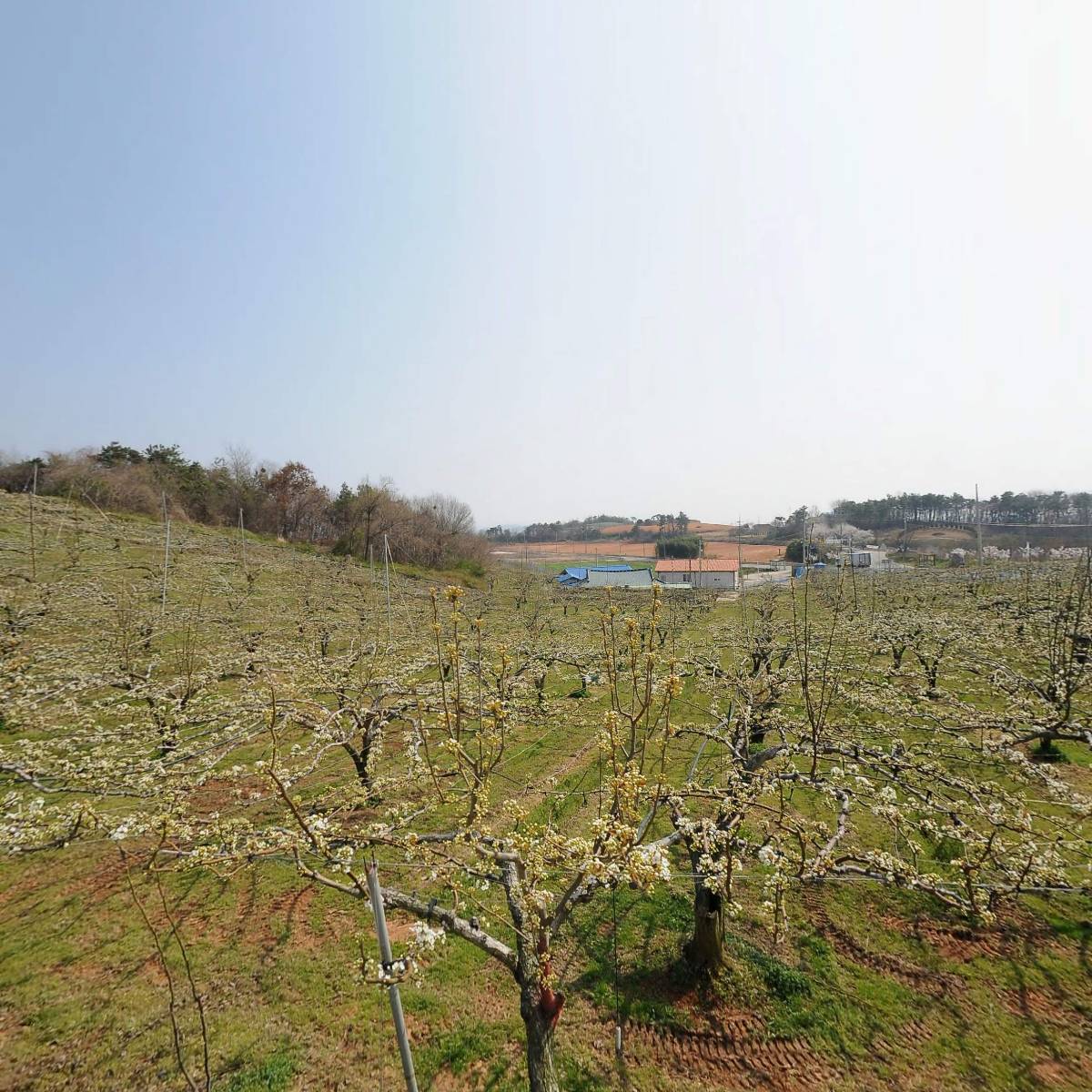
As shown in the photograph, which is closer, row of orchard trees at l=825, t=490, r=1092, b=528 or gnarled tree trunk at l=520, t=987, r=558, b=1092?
gnarled tree trunk at l=520, t=987, r=558, b=1092

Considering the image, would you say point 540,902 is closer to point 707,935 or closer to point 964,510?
point 707,935

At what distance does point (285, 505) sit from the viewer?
47.8 m

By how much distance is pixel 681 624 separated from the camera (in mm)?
22359

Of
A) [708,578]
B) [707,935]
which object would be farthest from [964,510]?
[707,935]

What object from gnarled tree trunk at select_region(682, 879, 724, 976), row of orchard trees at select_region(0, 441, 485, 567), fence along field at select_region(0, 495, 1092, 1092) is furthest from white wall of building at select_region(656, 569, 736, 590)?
gnarled tree trunk at select_region(682, 879, 724, 976)

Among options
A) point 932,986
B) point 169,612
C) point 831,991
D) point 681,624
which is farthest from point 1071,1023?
point 169,612

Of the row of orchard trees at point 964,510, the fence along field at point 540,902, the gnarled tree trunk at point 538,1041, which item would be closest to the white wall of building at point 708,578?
the row of orchard trees at point 964,510

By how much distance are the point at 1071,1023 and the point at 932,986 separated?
56.0 inches

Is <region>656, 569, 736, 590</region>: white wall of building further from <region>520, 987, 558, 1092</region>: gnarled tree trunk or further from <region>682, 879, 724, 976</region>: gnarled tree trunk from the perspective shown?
<region>520, 987, 558, 1092</region>: gnarled tree trunk

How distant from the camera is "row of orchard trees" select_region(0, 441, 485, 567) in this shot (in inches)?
1604

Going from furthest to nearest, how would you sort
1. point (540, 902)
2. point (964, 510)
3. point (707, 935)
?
point (964, 510)
point (707, 935)
point (540, 902)

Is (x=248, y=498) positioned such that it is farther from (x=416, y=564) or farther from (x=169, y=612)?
(x=169, y=612)

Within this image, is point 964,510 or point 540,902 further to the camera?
point 964,510

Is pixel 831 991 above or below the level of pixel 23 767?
below
